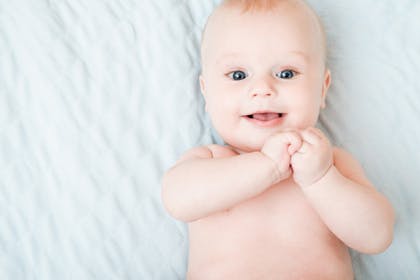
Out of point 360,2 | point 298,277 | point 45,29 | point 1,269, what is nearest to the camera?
point 298,277

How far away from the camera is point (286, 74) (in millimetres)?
1158

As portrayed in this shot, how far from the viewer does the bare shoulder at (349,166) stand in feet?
3.84

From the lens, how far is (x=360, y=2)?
4.63ft

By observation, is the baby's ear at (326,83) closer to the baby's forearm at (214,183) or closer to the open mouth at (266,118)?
the open mouth at (266,118)

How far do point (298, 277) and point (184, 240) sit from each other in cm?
30

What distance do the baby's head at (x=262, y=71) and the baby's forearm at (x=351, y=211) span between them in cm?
15

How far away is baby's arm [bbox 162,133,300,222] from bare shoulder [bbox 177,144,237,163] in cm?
4

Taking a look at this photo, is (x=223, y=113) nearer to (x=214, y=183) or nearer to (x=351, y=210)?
(x=214, y=183)

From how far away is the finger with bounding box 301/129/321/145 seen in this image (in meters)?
1.03

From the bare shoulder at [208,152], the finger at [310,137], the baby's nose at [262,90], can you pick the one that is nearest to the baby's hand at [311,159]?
the finger at [310,137]

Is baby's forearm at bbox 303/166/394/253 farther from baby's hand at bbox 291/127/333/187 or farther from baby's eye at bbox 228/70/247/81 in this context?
baby's eye at bbox 228/70/247/81

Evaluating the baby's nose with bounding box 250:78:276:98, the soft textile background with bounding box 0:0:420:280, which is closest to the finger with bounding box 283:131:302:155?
the baby's nose with bounding box 250:78:276:98

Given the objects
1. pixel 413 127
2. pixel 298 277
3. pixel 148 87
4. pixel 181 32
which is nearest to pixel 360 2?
pixel 413 127

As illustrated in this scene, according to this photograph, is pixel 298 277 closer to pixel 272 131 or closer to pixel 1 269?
pixel 272 131
